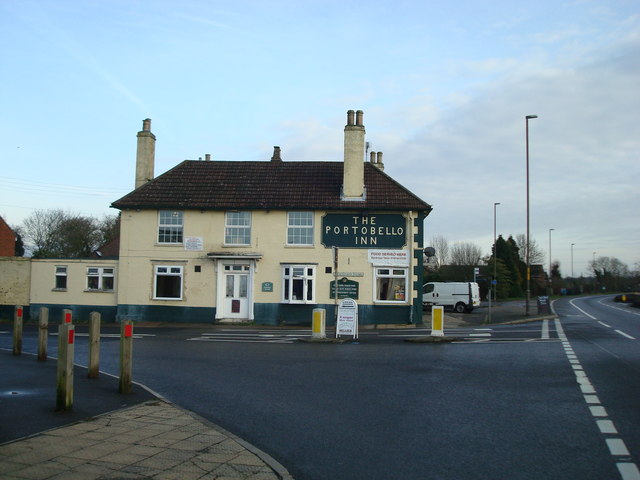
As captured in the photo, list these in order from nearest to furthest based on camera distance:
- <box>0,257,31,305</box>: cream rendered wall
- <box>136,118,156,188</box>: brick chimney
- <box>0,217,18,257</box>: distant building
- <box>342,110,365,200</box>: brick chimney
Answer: <box>342,110,365,200</box>: brick chimney → <box>0,257,31,305</box>: cream rendered wall → <box>136,118,156,188</box>: brick chimney → <box>0,217,18,257</box>: distant building

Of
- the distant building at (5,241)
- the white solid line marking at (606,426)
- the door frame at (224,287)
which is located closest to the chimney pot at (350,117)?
the door frame at (224,287)

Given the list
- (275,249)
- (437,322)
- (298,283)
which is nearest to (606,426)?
(437,322)

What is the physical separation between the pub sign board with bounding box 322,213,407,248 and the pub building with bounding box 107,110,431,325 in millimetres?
46

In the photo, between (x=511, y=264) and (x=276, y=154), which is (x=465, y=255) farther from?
(x=276, y=154)

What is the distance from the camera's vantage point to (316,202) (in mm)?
28578

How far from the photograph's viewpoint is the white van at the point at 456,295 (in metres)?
41.9

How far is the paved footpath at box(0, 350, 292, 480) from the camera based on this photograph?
580cm

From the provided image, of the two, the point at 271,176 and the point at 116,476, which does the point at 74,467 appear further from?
the point at 271,176

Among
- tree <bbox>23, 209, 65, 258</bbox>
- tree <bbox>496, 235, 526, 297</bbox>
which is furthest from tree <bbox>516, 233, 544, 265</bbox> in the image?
tree <bbox>23, 209, 65, 258</bbox>

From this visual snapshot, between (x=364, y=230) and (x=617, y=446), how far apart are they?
70.5ft

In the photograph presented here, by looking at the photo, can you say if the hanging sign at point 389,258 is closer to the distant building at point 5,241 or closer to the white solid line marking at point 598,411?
the white solid line marking at point 598,411

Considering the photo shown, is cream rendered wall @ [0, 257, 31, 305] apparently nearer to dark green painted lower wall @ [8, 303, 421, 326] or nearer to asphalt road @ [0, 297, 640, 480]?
dark green painted lower wall @ [8, 303, 421, 326]

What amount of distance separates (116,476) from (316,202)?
2330cm

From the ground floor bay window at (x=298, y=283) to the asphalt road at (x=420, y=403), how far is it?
1039cm
